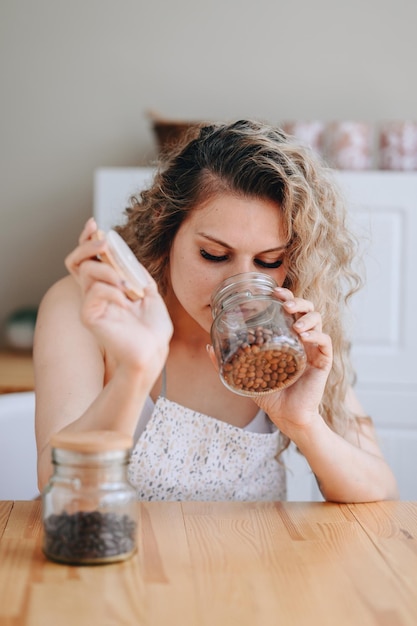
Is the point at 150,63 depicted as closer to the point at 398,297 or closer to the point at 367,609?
the point at 398,297

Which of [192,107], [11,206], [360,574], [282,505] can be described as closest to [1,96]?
[11,206]

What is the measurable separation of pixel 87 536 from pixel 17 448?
671 mm

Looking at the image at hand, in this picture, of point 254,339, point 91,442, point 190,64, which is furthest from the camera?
point 190,64

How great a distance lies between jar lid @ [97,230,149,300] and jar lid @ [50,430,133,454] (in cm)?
18

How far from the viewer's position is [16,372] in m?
2.38

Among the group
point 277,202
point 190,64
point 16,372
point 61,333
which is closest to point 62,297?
point 61,333

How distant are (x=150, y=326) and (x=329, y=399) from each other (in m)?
0.60

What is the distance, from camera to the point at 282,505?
1.24 meters

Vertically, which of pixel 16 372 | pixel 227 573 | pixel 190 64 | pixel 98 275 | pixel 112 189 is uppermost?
pixel 190 64

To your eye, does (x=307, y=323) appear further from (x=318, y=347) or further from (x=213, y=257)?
(x=213, y=257)

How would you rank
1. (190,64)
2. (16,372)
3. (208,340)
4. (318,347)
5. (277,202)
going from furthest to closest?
(190,64), (16,372), (208,340), (277,202), (318,347)

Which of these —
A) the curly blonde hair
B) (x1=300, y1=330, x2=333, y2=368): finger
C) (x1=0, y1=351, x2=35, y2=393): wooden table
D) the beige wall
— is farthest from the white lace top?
the beige wall

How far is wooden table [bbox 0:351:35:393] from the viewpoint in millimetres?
2219

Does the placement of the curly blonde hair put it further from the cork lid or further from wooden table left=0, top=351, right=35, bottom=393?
wooden table left=0, top=351, right=35, bottom=393
